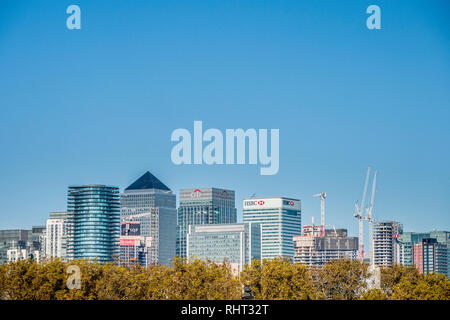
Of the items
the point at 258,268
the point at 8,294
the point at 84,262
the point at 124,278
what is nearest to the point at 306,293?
the point at 258,268

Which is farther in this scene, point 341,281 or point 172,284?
point 341,281

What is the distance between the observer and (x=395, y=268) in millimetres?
127375

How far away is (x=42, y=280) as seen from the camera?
93.0 m

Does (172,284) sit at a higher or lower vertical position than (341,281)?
higher

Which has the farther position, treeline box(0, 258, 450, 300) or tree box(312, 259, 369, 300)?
tree box(312, 259, 369, 300)

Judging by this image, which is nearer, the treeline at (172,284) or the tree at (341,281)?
the treeline at (172,284)
